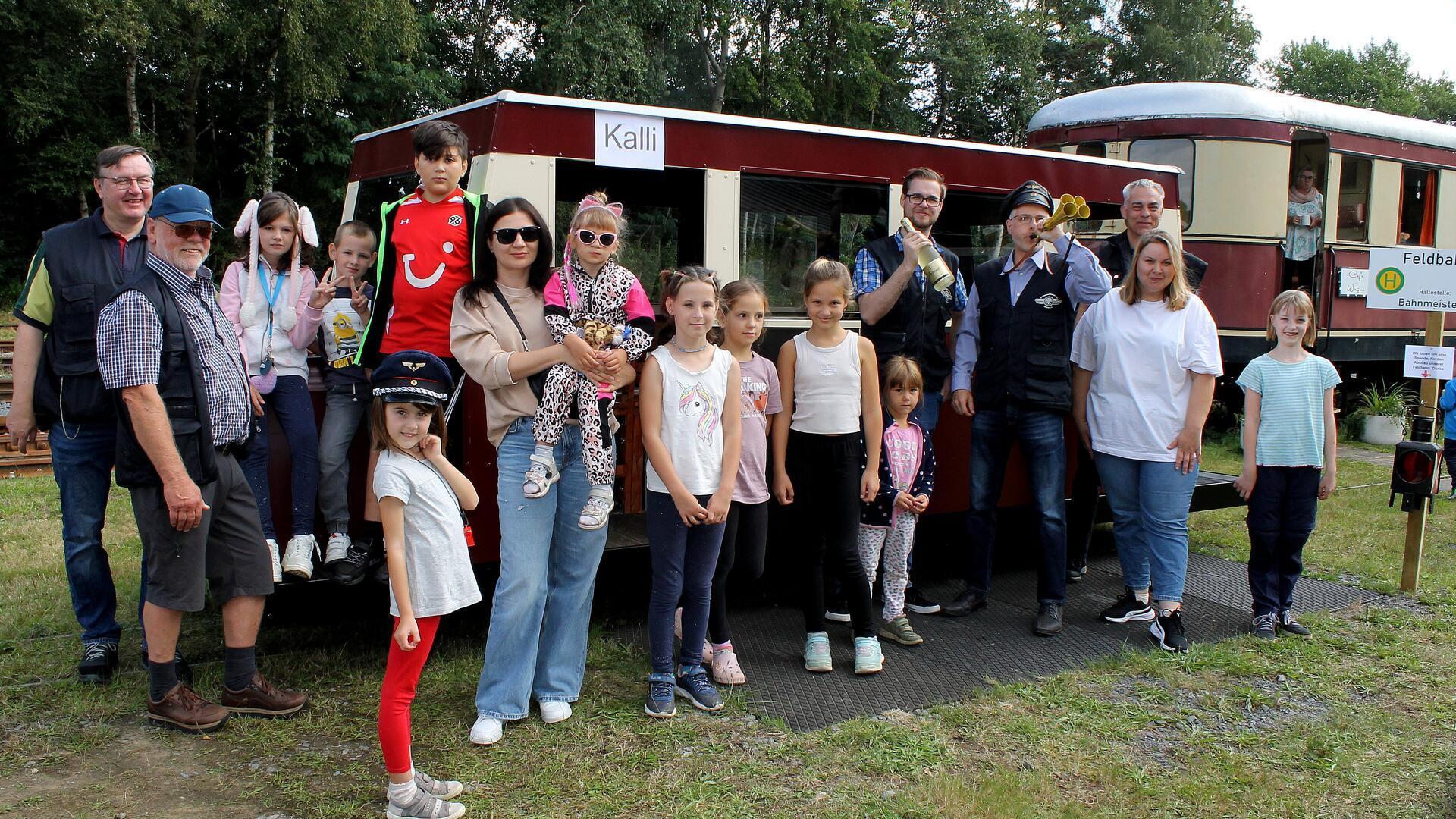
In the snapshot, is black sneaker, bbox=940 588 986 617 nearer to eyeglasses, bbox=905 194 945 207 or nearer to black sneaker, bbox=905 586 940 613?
black sneaker, bbox=905 586 940 613

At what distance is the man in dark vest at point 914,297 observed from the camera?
15.5 ft

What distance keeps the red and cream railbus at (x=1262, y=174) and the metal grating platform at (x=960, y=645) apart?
16.9 ft

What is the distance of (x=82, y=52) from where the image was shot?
22.8m

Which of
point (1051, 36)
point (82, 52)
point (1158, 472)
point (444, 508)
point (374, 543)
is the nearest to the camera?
point (444, 508)

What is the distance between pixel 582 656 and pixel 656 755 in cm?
56

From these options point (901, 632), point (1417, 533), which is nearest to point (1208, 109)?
point (1417, 533)

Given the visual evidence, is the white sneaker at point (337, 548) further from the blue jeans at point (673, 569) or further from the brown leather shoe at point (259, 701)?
the blue jeans at point (673, 569)

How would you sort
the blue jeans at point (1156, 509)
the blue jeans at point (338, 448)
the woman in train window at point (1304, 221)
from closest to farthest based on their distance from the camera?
the blue jeans at point (338, 448)
the blue jeans at point (1156, 509)
the woman in train window at point (1304, 221)

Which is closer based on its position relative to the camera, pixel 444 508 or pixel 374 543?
pixel 444 508

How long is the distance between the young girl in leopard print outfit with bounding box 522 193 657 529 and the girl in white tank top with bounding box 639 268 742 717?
0.55 ft

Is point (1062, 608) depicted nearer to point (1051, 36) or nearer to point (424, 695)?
point (424, 695)

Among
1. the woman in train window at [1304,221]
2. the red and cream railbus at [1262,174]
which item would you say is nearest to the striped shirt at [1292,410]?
the red and cream railbus at [1262,174]

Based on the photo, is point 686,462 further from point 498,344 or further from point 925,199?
point 925,199

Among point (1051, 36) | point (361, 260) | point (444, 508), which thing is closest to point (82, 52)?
point (361, 260)
